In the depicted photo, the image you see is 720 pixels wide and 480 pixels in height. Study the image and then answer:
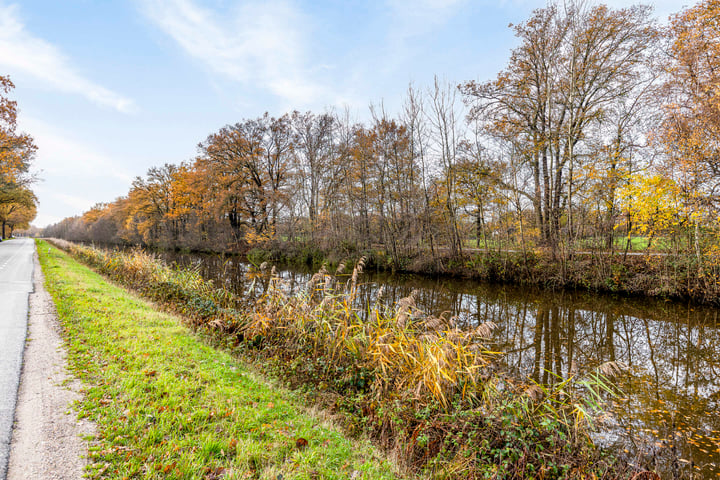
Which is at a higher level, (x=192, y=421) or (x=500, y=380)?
(x=192, y=421)

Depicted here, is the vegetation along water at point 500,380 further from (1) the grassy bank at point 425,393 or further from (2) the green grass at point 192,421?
(2) the green grass at point 192,421

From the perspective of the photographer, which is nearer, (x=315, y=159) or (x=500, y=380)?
(x=500, y=380)

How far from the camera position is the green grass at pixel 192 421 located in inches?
95.5

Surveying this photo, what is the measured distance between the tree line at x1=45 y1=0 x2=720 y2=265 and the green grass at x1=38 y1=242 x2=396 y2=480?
13.5m

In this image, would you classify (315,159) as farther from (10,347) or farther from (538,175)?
(10,347)

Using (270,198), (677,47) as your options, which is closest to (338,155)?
(270,198)

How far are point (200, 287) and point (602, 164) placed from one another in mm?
17068

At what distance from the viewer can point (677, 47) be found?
10.6 m

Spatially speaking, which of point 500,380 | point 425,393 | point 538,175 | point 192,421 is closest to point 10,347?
point 192,421

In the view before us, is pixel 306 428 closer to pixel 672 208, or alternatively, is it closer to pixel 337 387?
pixel 337 387

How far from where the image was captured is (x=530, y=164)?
684 inches

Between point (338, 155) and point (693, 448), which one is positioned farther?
point (338, 155)

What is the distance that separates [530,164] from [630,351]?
13038mm

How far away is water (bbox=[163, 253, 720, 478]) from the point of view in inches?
154
